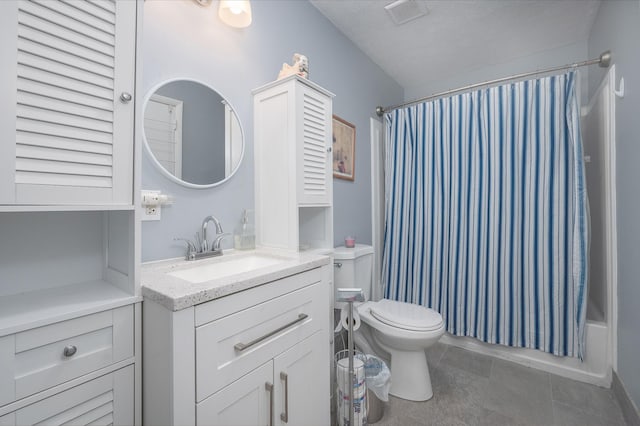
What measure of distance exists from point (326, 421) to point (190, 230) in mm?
1057

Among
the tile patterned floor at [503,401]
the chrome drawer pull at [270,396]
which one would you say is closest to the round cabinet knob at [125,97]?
the chrome drawer pull at [270,396]

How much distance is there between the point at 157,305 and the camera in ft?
2.60

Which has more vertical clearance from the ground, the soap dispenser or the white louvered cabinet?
the white louvered cabinet

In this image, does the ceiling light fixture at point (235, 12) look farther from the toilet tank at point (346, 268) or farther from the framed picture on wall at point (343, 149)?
the toilet tank at point (346, 268)

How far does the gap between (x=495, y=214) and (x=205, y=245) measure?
2.00 meters

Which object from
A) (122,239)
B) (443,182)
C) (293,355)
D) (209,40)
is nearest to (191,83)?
(209,40)

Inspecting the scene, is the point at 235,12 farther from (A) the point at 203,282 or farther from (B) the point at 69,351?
(B) the point at 69,351

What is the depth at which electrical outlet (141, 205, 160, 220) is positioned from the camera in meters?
1.14

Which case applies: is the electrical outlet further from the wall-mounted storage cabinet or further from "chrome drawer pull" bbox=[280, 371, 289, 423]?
"chrome drawer pull" bbox=[280, 371, 289, 423]

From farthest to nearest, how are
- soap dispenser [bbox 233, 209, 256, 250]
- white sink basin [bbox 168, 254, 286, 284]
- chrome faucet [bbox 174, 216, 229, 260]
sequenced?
1. soap dispenser [bbox 233, 209, 256, 250]
2. chrome faucet [bbox 174, 216, 229, 260]
3. white sink basin [bbox 168, 254, 286, 284]

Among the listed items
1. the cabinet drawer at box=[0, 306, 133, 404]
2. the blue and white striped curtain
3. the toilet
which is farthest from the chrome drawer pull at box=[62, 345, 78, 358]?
the blue and white striped curtain

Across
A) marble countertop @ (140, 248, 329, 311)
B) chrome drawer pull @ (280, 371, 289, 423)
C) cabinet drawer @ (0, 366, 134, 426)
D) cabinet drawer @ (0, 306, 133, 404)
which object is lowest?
chrome drawer pull @ (280, 371, 289, 423)

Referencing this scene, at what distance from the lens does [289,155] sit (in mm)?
1457

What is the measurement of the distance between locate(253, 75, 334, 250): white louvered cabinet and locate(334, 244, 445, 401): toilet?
1.30ft
